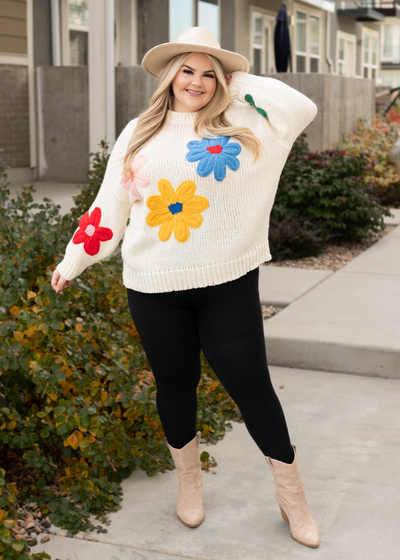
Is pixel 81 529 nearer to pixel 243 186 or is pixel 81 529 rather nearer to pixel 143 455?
pixel 143 455

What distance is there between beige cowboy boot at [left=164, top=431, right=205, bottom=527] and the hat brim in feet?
4.42

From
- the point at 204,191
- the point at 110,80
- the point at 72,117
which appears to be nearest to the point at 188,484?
the point at 204,191

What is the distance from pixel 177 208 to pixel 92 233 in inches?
14.9

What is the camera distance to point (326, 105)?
33.3 feet

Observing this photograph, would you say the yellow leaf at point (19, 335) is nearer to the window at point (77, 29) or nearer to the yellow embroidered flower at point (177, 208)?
the yellow embroidered flower at point (177, 208)

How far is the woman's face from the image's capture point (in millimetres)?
2266

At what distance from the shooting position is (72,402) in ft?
8.40

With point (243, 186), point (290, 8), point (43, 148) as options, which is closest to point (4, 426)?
point (243, 186)

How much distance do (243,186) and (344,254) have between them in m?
5.30

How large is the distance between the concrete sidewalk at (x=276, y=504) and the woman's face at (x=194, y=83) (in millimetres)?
1490

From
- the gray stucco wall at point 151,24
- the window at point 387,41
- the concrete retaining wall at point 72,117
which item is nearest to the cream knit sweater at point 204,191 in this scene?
the concrete retaining wall at point 72,117

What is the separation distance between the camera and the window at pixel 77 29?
444 inches

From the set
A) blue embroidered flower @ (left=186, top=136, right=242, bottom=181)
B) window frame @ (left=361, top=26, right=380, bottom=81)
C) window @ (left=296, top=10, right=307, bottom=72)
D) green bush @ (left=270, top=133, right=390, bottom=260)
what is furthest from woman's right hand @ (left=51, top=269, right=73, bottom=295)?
window frame @ (left=361, top=26, right=380, bottom=81)

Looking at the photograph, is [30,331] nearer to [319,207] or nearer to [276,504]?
[276,504]
